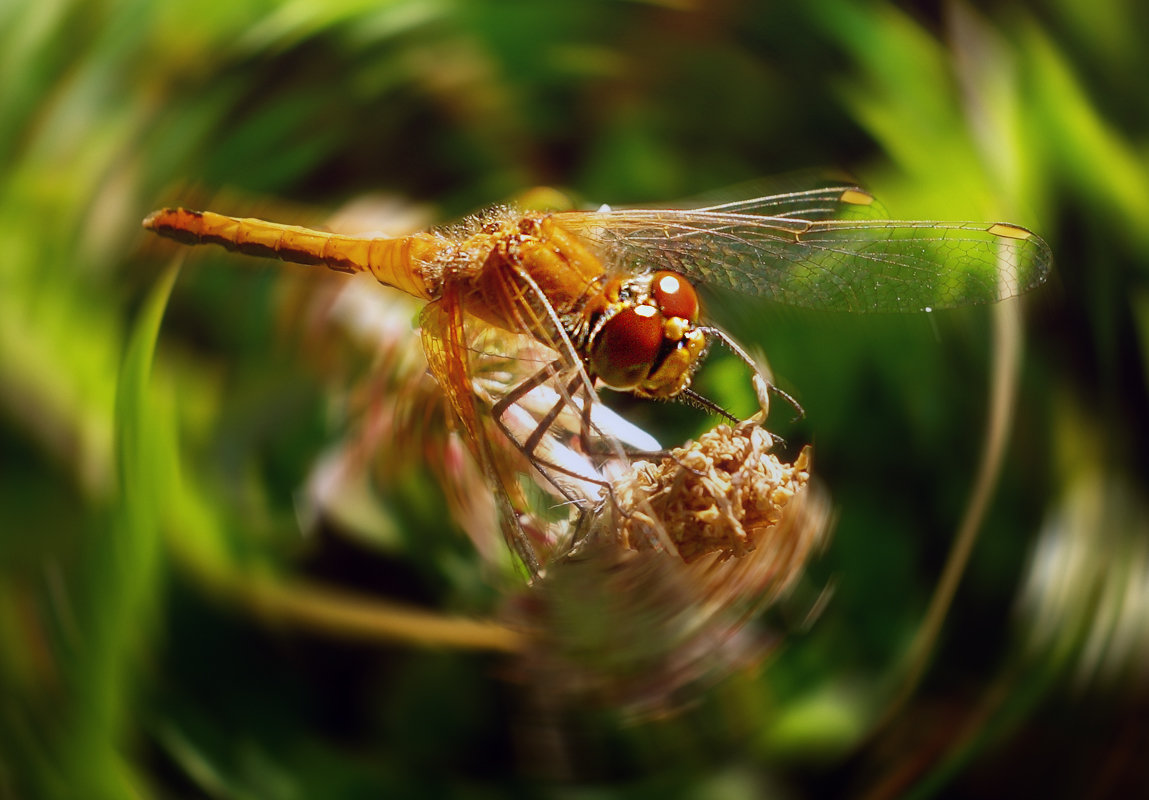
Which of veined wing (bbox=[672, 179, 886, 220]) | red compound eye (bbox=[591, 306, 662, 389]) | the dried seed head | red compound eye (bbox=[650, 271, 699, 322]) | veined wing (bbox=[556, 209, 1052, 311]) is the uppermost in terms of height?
veined wing (bbox=[672, 179, 886, 220])

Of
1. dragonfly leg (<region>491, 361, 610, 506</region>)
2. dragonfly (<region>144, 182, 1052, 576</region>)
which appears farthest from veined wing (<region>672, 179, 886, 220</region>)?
dragonfly leg (<region>491, 361, 610, 506</region>)

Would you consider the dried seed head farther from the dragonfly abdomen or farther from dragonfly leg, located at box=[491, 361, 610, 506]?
the dragonfly abdomen

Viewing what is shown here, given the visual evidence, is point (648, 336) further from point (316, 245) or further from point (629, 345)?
point (316, 245)

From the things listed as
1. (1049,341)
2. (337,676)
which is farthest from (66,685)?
(1049,341)

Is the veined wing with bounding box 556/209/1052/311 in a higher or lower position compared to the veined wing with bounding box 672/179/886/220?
lower

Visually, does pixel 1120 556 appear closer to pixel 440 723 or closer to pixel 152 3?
pixel 440 723

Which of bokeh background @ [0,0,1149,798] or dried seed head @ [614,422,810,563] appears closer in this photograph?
dried seed head @ [614,422,810,563]

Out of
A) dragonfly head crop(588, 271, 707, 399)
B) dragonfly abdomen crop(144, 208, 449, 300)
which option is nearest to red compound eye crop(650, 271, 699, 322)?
dragonfly head crop(588, 271, 707, 399)

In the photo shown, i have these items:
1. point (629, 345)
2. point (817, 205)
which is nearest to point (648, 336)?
point (629, 345)
